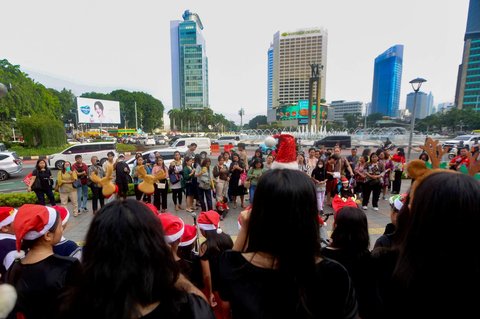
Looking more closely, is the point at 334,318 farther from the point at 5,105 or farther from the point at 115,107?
the point at 115,107

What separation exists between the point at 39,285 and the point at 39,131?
87.0ft

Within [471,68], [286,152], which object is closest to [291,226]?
[286,152]

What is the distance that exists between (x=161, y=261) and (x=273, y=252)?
0.51m

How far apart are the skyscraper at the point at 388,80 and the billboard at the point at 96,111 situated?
392 ft

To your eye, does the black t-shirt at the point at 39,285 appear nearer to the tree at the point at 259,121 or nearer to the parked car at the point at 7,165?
the parked car at the point at 7,165

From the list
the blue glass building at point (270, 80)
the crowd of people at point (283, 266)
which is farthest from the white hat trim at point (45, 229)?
the blue glass building at point (270, 80)

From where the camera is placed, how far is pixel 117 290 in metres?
1.02

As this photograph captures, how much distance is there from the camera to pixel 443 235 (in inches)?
42.2

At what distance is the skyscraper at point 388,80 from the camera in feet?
385

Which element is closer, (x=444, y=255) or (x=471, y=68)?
(x=444, y=255)

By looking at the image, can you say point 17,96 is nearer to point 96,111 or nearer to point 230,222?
point 96,111

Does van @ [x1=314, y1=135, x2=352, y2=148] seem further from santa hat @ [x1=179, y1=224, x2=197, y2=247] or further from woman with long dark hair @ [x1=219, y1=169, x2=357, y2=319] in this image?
woman with long dark hair @ [x1=219, y1=169, x2=357, y2=319]

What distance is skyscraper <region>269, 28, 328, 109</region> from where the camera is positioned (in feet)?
276

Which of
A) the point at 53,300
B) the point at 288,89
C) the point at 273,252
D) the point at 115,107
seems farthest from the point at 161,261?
the point at 288,89
